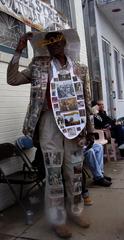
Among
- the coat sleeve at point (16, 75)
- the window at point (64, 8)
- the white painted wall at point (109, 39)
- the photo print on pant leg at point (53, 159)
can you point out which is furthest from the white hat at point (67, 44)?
the white painted wall at point (109, 39)

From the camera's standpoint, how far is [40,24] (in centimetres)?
567

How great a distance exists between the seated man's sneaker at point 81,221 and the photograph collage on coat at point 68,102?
874mm

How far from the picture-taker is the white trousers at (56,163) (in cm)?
362

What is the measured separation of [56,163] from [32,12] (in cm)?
270

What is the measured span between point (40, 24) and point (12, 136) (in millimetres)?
1856

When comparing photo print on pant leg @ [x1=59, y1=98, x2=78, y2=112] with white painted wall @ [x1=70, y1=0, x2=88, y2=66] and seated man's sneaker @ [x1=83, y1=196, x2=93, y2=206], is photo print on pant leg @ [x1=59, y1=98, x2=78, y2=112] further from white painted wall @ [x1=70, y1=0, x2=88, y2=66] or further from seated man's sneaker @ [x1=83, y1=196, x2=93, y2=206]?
white painted wall @ [x1=70, y1=0, x2=88, y2=66]

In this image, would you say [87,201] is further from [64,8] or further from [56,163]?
[64,8]

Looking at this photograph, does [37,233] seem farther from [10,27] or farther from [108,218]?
[10,27]

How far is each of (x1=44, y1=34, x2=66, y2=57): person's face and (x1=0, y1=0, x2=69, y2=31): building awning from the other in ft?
3.25

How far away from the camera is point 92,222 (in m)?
3.91

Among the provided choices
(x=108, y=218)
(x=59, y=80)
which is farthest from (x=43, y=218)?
(x=59, y=80)

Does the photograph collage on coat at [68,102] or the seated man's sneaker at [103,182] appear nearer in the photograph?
the photograph collage on coat at [68,102]

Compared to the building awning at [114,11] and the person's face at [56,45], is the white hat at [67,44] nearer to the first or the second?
the person's face at [56,45]

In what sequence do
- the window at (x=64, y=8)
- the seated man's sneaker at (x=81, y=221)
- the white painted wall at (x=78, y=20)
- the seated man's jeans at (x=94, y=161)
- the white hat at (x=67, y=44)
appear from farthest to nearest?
the white painted wall at (x=78, y=20) → the window at (x=64, y=8) → the seated man's jeans at (x=94, y=161) → the seated man's sneaker at (x=81, y=221) → the white hat at (x=67, y=44)
